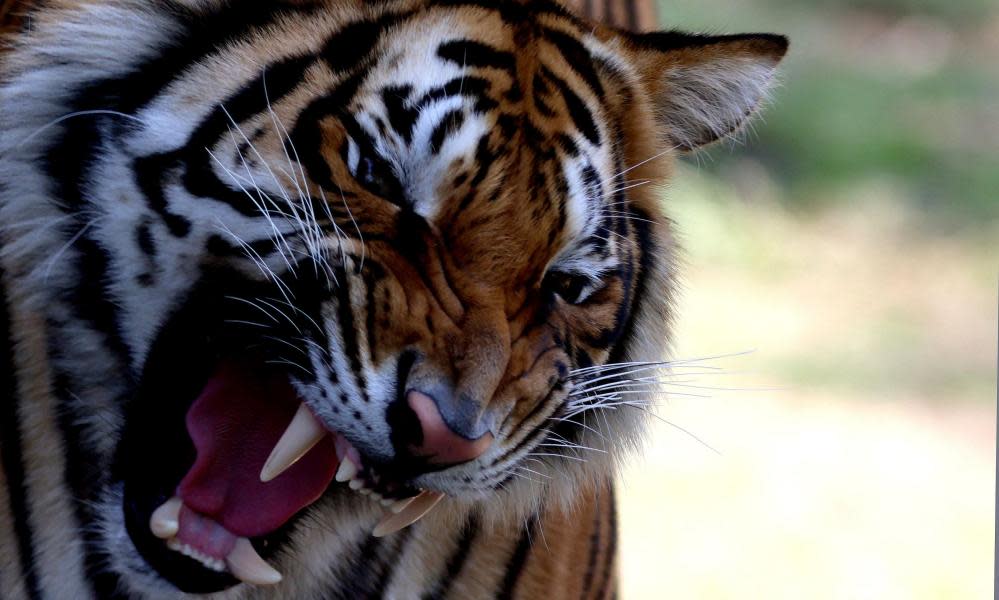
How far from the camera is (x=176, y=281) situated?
3.69 feet

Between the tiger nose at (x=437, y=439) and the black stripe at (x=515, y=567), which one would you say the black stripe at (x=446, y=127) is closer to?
the tiger nose at (x=437, y=439)

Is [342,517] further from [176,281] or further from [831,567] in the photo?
[831,567]

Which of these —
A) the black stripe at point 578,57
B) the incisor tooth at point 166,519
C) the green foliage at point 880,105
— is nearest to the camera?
the incisor tooth at point 166,519

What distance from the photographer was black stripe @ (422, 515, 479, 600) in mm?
1360

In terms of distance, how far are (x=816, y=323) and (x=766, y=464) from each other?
0.70m

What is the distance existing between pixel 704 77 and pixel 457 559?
1.69 feet

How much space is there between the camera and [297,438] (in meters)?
1.09

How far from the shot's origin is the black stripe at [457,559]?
1360 millimetres

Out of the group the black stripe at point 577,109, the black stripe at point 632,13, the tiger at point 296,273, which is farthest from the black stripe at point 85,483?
the black stripe at point 632,13

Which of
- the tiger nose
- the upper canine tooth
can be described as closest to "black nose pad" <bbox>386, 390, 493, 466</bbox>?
the tiger nose

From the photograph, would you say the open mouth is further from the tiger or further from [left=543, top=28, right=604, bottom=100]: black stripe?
[left=543, top=28, right=604, bottom=100]: black stripe

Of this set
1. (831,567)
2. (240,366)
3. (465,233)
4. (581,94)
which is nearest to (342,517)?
(240,366)

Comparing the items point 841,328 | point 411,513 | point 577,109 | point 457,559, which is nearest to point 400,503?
point 411,513

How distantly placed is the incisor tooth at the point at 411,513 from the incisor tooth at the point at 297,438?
0.11 metres
